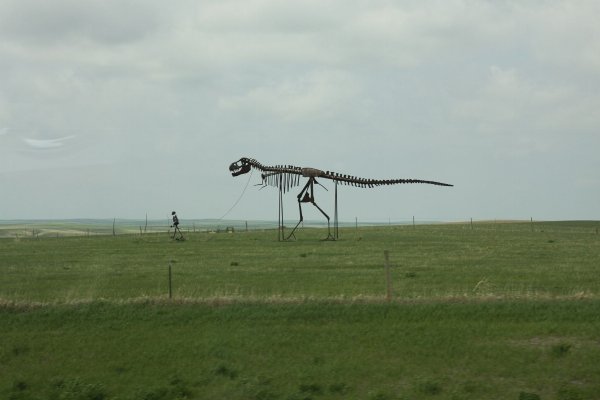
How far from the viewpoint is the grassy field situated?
34.9 ft

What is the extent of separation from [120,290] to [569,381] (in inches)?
550

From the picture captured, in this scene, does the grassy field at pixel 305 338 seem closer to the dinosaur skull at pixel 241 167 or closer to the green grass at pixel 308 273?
the green grass at pixel 308 273

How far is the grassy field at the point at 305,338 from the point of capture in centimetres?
1062

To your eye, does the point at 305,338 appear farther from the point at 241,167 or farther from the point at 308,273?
the point at 241,167

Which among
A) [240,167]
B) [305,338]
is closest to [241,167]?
[240,167]

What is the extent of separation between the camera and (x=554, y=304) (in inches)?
610

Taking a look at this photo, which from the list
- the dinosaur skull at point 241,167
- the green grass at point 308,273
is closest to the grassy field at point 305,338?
the green grass at point 308,273

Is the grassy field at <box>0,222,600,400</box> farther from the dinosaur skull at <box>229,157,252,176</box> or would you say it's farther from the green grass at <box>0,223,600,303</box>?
the dinosaur skull at <box>229,157,252,176</box>

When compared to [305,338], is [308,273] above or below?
above

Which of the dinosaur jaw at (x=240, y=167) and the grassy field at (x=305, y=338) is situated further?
the dinosaur jaw at (x=240, y=167)

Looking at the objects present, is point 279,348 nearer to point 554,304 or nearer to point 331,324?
point 331,324

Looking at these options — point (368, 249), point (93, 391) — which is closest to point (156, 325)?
point (93, 391)

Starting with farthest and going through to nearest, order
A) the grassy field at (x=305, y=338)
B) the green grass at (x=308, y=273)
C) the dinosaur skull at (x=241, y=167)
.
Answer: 1. the dinosaur skull at (x=241, y=167)
2. the green grass at (x=308, y=273)
3. the grassy field at (x=305, y=338)

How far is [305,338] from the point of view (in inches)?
532
